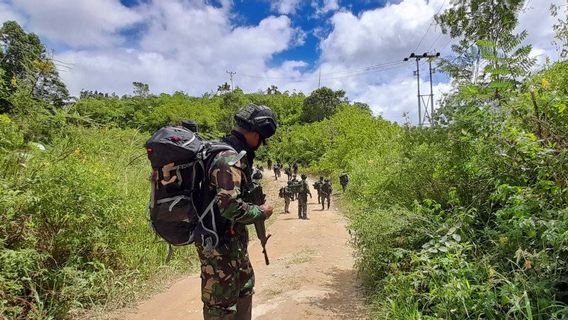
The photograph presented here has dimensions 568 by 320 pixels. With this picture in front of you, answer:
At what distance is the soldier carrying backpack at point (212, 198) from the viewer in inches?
100

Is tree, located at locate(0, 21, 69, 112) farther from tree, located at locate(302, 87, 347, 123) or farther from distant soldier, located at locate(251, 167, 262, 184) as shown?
tree, located at locate(302, 87, 347, 123)

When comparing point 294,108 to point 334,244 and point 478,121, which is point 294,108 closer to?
point 334,244

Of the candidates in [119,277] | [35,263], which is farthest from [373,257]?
[35,263]

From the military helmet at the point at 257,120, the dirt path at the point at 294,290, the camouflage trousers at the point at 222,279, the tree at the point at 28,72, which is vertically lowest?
the dirt path at the point at 294,290

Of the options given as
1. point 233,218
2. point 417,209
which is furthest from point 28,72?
point 417,209

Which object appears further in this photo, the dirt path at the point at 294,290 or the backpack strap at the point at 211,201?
the dirt path at the point at 294,290

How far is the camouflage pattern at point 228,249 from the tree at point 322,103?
4627 cm

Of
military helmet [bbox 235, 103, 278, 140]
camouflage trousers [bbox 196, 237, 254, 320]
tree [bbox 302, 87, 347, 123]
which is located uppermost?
tree [bbox 302, 87, 347, 123]

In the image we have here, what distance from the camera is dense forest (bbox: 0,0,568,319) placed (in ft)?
9.19

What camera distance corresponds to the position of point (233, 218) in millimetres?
2564

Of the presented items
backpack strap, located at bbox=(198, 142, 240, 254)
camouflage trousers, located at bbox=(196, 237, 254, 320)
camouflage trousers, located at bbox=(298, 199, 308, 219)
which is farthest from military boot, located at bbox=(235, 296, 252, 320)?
camouflage trousers, located at bbox=(298, 199, 308, 219)

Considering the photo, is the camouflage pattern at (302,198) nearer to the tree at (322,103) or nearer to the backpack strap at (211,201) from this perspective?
the backpack strap at (211,201)

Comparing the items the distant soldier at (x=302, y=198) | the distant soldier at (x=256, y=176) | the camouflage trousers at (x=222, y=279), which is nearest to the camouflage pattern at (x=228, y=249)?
the camouflage trousers at (x=222, y=279)

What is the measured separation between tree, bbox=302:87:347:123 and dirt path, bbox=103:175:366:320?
136 ft
